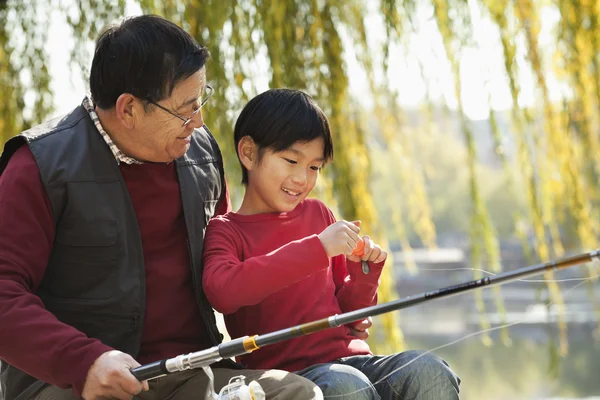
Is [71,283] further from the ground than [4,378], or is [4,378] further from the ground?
[71,283]

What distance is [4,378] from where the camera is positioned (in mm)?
1874

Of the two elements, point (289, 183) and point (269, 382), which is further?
point (289, 183)

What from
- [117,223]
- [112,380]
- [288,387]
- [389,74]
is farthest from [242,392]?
[389,74]

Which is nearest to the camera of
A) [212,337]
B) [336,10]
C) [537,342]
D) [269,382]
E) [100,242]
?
[269,382]

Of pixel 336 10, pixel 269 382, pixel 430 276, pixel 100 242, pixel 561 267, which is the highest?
pixel 336 10

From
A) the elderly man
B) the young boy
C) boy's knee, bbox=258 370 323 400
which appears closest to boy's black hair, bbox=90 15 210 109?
the elderly man

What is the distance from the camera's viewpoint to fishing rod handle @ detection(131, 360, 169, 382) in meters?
1.52

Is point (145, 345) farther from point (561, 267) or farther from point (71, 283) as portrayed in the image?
point (561, 267)

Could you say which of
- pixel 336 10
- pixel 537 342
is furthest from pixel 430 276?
pixel 336 10

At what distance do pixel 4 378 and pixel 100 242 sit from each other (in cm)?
34

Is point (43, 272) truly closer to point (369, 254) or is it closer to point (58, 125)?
point (58, 125)

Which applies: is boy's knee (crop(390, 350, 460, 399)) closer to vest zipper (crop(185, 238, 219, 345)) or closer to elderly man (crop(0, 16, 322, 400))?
elderly man (crop(0, 16, 322, 400))

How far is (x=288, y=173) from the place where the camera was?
1946mm

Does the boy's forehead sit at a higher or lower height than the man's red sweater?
higher
